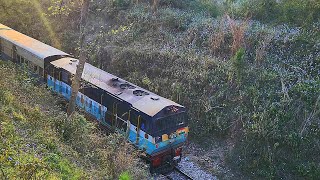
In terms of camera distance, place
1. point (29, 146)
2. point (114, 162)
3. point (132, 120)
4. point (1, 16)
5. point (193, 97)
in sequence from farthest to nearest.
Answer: point (1, 16), point (193, 97), point (132, 120), point (114, 162), point (29, 146)

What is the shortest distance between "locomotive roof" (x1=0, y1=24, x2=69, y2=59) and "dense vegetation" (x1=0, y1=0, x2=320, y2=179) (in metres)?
2.24

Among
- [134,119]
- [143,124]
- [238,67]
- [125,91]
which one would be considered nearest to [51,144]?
[143,124]

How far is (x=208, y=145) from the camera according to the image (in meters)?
15.3

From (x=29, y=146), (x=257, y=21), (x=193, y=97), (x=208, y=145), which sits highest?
(x=257, y=21)

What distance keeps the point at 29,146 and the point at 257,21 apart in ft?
49.7

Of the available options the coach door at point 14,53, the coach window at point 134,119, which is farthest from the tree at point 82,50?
the coach door at point 14,53

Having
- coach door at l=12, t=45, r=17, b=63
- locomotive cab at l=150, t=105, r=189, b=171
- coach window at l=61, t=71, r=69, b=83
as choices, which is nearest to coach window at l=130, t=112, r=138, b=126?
locomotive cab at l=150, t=105, r=189, b=171

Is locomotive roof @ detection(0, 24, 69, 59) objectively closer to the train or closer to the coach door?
the coach door

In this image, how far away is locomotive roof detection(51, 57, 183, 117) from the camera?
41.2 ft

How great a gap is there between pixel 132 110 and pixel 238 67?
20.4ft

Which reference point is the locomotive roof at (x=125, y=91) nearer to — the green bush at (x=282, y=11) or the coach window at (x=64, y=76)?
the coach window at (x=64, y=76)

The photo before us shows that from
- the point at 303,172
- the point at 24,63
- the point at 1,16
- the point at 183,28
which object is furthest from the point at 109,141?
the point at 1,16

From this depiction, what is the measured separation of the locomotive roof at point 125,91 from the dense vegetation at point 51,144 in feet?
6.14

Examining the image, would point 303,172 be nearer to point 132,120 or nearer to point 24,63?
point 132,120
